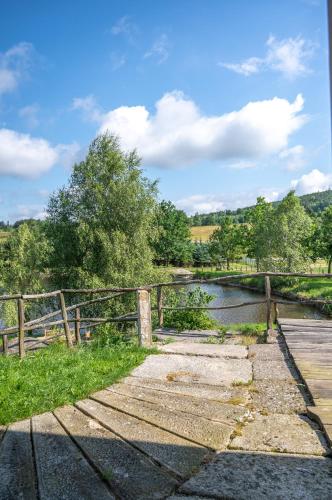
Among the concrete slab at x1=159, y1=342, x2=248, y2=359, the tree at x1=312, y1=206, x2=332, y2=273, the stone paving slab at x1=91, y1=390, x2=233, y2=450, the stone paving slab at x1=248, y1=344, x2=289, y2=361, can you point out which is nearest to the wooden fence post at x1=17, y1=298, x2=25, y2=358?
the concrete slab at x1=159, y1=342, x2=248, y2=359

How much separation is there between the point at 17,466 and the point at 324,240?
32.0 meters

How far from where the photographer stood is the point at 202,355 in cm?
562

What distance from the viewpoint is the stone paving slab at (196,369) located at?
457cm

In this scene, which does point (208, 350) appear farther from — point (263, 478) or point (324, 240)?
point (324, 240)

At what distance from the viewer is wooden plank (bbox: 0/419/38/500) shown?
2.48m

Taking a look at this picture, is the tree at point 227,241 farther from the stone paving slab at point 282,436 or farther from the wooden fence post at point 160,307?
the stone paving slab at point 282,436

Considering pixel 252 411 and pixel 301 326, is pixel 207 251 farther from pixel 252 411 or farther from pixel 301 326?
pixel 252 411

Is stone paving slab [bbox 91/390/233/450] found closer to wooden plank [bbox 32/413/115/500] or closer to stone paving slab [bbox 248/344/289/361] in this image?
wooden plank [bbox 32/413/115/500]

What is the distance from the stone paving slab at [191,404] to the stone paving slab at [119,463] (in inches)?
28.3

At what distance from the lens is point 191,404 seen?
376 centimetres

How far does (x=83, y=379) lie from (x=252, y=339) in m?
3.51

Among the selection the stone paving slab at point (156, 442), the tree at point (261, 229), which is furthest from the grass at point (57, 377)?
the tree at point (261, 229)

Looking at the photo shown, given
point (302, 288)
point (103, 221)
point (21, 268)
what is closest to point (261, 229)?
point (302, 288)

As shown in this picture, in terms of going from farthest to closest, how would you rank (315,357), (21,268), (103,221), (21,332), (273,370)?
(21,268)
(103,221)
(21,332)
(315,357)
(273,370)
